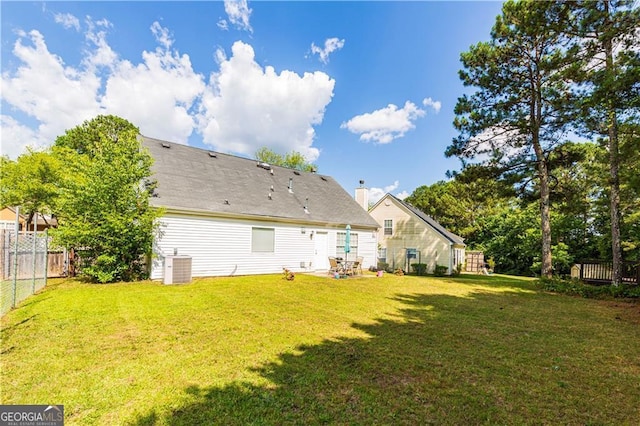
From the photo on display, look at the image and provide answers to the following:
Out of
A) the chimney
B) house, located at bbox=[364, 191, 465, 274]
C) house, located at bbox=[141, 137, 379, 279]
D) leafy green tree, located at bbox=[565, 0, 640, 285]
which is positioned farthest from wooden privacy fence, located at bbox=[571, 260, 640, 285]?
the chimney

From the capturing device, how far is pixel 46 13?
9.04 m

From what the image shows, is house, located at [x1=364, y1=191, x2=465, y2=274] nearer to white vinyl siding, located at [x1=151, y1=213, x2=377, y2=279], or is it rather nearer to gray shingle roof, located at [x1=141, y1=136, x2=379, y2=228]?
gray shingle roof, located at [x1=141, y1=136, x2=379, y2=228]

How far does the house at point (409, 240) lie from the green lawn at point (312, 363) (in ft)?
39.6

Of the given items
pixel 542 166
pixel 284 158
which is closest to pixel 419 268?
pixel 542 166

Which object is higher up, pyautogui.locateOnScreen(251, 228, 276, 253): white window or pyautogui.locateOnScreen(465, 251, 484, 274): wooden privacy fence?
pyautogui.locateOnScreen(251, 228, 276, 253): white window

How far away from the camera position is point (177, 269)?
33.4ft

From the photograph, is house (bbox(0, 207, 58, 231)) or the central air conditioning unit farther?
house (bbox(0, 207, 58, 231))

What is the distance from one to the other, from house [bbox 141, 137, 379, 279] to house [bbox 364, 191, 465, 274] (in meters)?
3.74

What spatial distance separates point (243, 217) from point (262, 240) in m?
1.48

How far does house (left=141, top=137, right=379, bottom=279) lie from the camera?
1142 cm

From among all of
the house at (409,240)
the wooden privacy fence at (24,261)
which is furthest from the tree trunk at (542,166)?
the wooden privacy fence at (24,261)

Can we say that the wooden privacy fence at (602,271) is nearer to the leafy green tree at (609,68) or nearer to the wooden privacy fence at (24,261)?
the leafy green tree at (609,68)

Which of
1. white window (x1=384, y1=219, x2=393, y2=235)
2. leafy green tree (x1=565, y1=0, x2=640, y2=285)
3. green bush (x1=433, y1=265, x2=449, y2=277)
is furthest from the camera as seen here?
white window (x1=384, y1=219, x2=393, y2=235)

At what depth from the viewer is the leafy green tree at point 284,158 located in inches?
1421
